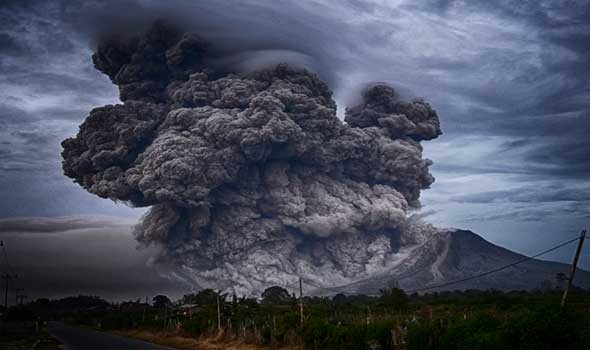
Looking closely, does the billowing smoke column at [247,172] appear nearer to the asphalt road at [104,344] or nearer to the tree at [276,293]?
the tree at [276,293]

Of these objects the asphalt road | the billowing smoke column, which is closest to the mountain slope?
the billowing smoke column

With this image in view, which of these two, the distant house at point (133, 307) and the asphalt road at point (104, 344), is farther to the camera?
the distant house at point (133, 307)

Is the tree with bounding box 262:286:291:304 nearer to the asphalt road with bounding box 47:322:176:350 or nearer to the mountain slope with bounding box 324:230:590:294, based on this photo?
the mountain slope with bounding box 324:230:590:294

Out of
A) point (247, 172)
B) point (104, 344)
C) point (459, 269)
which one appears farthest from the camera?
point (459, 269)

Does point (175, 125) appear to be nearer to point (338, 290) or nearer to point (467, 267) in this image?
point (338, 290)

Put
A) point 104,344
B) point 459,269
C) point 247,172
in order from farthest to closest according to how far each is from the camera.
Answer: point 459,269 < point 247,172 < point 104,344

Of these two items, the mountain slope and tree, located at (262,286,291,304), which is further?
the mountain slope

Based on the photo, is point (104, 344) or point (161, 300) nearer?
point (104, 344)

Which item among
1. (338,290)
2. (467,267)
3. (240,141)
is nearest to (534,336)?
(240,141)

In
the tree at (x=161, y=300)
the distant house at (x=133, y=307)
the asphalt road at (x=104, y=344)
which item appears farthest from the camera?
the tree at (x=161, y=300)

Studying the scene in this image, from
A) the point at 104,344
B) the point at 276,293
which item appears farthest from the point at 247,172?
the point at 104,344

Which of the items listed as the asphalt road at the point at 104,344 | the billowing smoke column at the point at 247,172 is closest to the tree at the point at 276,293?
the billowing smoke column at the point at 247,172

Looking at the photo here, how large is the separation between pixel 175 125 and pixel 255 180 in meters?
12.7

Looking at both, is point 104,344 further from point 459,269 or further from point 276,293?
point 459,269
